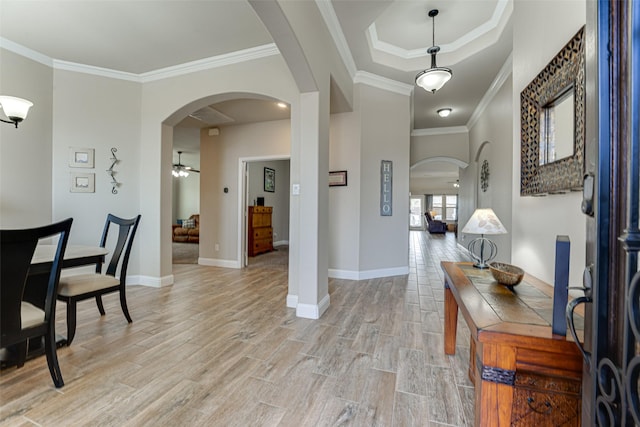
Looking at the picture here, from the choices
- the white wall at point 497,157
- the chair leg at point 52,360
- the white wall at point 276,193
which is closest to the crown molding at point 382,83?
the white wall at point 497,157

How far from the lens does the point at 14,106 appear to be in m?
2.36

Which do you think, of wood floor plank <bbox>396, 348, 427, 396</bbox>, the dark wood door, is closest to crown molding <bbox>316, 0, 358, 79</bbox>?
the dark wood door

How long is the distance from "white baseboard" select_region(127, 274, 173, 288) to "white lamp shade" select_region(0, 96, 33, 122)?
86.4 inches

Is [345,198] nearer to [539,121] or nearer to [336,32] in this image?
[336,32]

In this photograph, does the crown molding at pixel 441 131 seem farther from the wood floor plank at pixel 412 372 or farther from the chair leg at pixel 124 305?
the chair leg at pixel 124 305

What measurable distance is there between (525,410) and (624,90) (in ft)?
3.35

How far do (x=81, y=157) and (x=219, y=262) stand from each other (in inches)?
104

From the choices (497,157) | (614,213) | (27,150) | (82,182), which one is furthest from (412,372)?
(27,150)

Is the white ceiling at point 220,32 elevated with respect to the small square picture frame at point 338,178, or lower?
elevated

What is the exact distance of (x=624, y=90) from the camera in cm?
55

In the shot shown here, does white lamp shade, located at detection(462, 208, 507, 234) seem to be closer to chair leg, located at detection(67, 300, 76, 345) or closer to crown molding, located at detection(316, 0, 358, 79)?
crown molding, located at detection(316, 0, 358, 79)

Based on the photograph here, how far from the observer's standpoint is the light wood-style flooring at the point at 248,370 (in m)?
1.39

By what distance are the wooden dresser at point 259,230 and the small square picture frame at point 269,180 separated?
36.4 inches

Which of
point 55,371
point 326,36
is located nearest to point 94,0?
point 326,36
